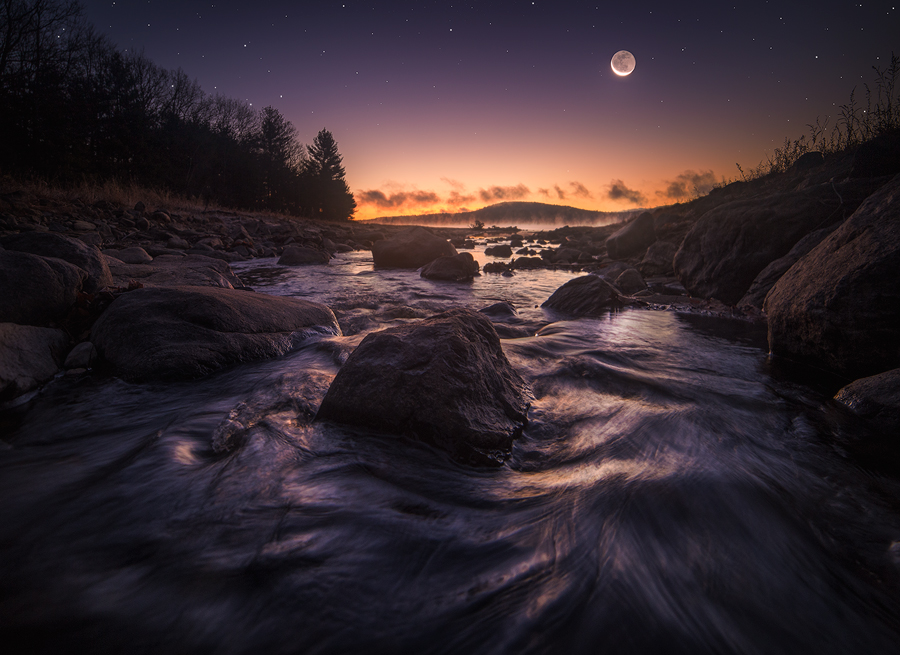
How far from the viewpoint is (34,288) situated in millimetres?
3268

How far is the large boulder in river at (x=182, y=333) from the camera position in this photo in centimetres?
311

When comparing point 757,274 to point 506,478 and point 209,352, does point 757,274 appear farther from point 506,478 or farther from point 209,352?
point 209,352

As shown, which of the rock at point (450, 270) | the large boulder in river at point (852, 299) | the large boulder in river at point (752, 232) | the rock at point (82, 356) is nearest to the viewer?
the large boulder in river at point (852, 299)

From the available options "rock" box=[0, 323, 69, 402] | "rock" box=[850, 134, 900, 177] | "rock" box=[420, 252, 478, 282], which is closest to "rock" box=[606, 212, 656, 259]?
"rock" box=[420, 252, 478, 282]

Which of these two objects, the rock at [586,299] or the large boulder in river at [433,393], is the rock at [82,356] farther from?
the rock at [586,299]

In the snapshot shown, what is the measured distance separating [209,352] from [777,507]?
13.8ft

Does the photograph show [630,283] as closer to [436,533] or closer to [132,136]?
[436,533]

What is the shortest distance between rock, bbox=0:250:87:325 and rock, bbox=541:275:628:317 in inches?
264

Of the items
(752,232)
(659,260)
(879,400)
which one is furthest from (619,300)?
(659,260)

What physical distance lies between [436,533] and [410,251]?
40.7ft

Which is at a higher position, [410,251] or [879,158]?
[879,158]

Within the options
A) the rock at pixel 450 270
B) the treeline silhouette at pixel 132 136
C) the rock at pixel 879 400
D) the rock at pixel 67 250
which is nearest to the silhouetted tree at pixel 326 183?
the treeline silhouette at pixel 132 136

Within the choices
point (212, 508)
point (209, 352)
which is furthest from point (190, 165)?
point (212, 508)

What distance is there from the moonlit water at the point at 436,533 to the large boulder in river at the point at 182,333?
0.81 ft
